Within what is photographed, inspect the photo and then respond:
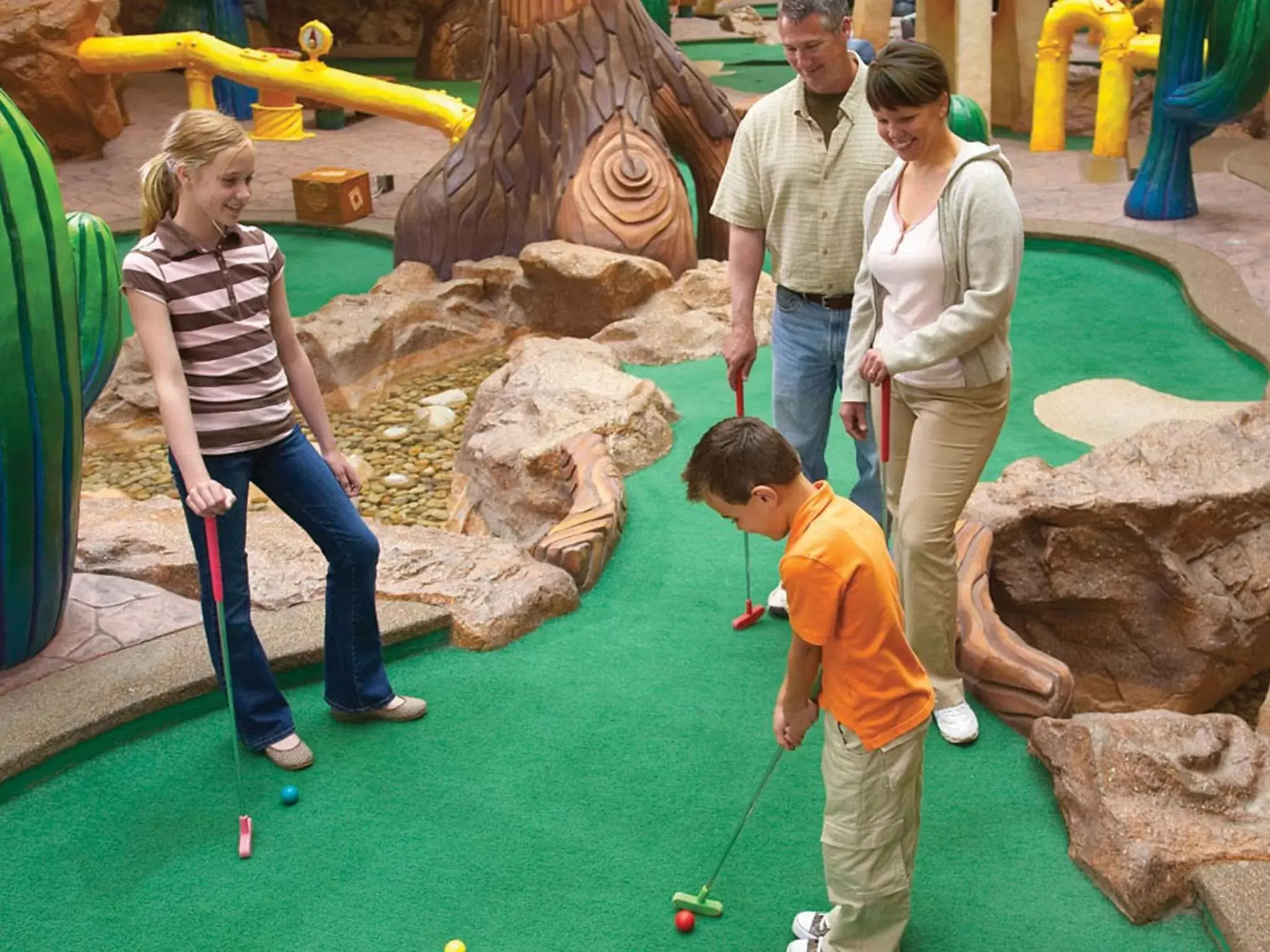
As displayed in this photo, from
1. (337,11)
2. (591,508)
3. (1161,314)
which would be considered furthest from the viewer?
(337,11)

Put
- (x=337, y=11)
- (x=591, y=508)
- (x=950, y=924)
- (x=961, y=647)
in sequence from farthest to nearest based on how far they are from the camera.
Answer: (x=337, y=11), (x=591, y=508), (x=961, y=647), (x=950, y=924)

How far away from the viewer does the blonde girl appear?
2.63 m

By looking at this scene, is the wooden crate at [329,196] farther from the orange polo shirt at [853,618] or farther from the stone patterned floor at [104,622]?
the orange polo shirt at [853,618]

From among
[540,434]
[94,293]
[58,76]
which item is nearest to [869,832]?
[94,293]

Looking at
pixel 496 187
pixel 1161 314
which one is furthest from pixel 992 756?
pixel 496 187

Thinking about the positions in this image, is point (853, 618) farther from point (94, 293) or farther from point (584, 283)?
point (584, 283)

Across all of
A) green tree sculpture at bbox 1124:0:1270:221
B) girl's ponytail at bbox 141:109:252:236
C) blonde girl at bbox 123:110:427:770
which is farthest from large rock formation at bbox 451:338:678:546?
green tree sculpture at bbox 1124:0:1270:221

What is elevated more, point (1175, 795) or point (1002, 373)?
point (1002, 373)

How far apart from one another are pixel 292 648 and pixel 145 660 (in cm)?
37

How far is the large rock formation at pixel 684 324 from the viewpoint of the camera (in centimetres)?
645

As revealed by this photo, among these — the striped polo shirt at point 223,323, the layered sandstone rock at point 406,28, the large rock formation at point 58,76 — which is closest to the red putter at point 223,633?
the striped polo shirt at point 223,323

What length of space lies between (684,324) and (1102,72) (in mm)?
5542

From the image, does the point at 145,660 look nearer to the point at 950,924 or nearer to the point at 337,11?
the point at 950,924

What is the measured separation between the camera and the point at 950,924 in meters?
2.59
